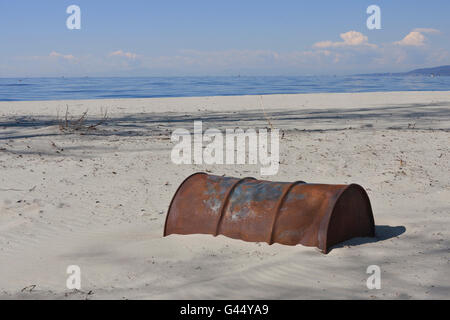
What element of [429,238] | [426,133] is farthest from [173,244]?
[426,133]

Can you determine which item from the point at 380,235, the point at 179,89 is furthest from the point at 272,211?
the point at 179,89

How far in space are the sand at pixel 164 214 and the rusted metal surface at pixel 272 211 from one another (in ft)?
0.37

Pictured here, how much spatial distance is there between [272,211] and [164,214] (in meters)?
2.08

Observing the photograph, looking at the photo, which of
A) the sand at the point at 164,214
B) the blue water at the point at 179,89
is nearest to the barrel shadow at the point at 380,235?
the sand at the point at 164,214

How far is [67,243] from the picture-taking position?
5.28 metres

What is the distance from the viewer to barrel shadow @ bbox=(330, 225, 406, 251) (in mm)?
4696

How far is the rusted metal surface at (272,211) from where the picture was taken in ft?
14.9

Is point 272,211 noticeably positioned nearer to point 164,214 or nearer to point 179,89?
point 164,214

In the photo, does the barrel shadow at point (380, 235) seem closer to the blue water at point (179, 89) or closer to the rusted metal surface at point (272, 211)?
the rusted metal surface at point (272, 211)

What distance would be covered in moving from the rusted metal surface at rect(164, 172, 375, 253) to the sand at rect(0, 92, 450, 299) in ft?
0.37

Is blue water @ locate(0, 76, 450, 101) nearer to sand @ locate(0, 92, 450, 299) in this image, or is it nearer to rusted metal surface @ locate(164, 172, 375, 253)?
sand @ locate(0, 92, 450, 299)
